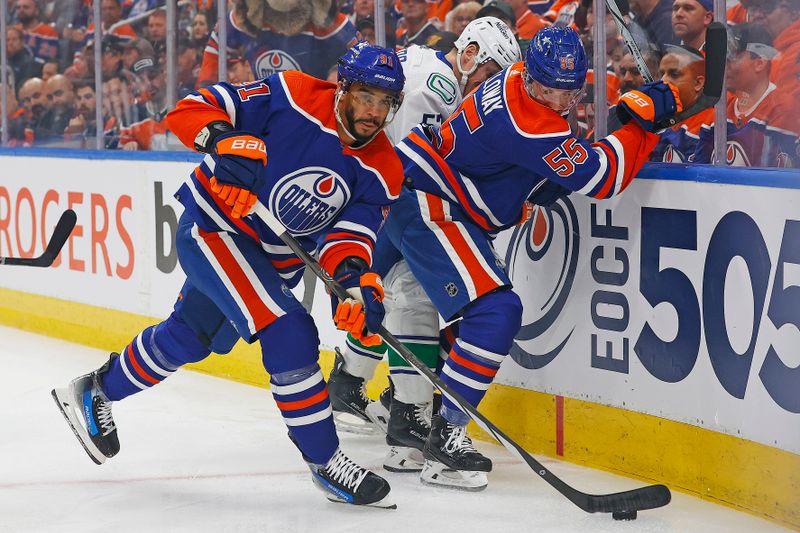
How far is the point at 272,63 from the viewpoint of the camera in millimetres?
4527

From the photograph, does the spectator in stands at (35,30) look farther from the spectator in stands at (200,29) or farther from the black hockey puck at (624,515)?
the black hockey puck at (624,515)

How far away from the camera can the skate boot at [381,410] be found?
11.8ft

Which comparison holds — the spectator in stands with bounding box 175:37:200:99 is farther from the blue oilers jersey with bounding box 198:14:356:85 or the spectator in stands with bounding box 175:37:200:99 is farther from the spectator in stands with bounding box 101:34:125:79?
the spectator in stands with bounding box 101:34:125:79

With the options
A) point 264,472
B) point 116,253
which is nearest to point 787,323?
point 264,472

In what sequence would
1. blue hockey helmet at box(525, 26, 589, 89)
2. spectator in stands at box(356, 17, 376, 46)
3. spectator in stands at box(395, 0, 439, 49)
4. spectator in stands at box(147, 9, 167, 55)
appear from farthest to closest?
spectator in stands at box(147, 9, 167, 55) → spectator in stands at box(356, 17, 376, 46) → spectator in stands at box(395, 0, 439, 49) → blue hockey helmet at box(525, 26, 589, 89)

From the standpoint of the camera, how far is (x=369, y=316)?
109 inches

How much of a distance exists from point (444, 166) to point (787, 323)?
3.12ft

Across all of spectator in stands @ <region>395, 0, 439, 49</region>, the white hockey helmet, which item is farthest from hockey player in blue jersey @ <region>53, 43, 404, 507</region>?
spectator in stands @ <region>395, 0, 439, 49</region>

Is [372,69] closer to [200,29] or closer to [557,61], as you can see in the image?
[557,61]

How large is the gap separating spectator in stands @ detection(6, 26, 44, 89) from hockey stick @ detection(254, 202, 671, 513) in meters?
3.28

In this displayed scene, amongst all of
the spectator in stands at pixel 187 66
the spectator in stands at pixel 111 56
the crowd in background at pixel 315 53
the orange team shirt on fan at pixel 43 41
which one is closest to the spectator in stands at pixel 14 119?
the crowd in background at pixel 315 53

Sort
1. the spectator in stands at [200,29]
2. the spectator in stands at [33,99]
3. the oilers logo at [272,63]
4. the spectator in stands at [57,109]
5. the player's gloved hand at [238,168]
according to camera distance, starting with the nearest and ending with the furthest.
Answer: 1. the player's gloved hand at [238,168]
2. the oilers logo at [272,63]
3. the spectator in stands at [200,29]
4. the spectator in stands at [57,109]
5. the spectator in stands at [33,99]

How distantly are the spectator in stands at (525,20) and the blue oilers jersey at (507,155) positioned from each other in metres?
0.50

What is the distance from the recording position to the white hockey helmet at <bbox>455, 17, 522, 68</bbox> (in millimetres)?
3322
